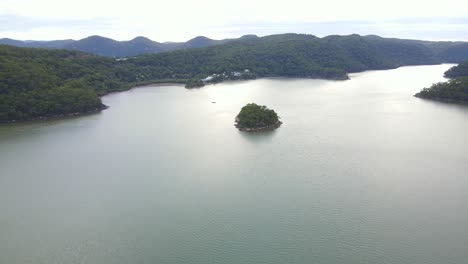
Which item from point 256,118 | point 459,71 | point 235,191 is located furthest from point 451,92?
point 235,191

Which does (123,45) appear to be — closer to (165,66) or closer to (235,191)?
(165,66)

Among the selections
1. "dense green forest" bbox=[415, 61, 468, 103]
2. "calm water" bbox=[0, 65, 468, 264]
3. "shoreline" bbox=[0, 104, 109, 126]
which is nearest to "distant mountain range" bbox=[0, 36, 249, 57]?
"shoreline" bbox=[0, 104, 109, 126]

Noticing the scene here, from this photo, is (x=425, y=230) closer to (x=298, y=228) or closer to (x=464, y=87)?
(x=298, y=228)

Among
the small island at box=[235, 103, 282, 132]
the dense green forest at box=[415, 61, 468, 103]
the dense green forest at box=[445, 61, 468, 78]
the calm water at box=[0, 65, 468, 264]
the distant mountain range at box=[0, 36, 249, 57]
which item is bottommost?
the calm water at box=[0, 65, 468, 264]

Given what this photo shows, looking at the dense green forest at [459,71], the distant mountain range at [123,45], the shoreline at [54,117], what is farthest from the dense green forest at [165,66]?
the distant mountain range at [123,45]

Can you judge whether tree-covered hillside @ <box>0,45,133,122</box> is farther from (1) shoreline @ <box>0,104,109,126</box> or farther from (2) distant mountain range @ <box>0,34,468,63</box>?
(2) distant mountain range @ <box>0,34,468,63</box>

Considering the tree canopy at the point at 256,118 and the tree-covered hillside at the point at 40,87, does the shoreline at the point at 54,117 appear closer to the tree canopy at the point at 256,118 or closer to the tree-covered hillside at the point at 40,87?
the tree-covered hillside at the point at 40,87
